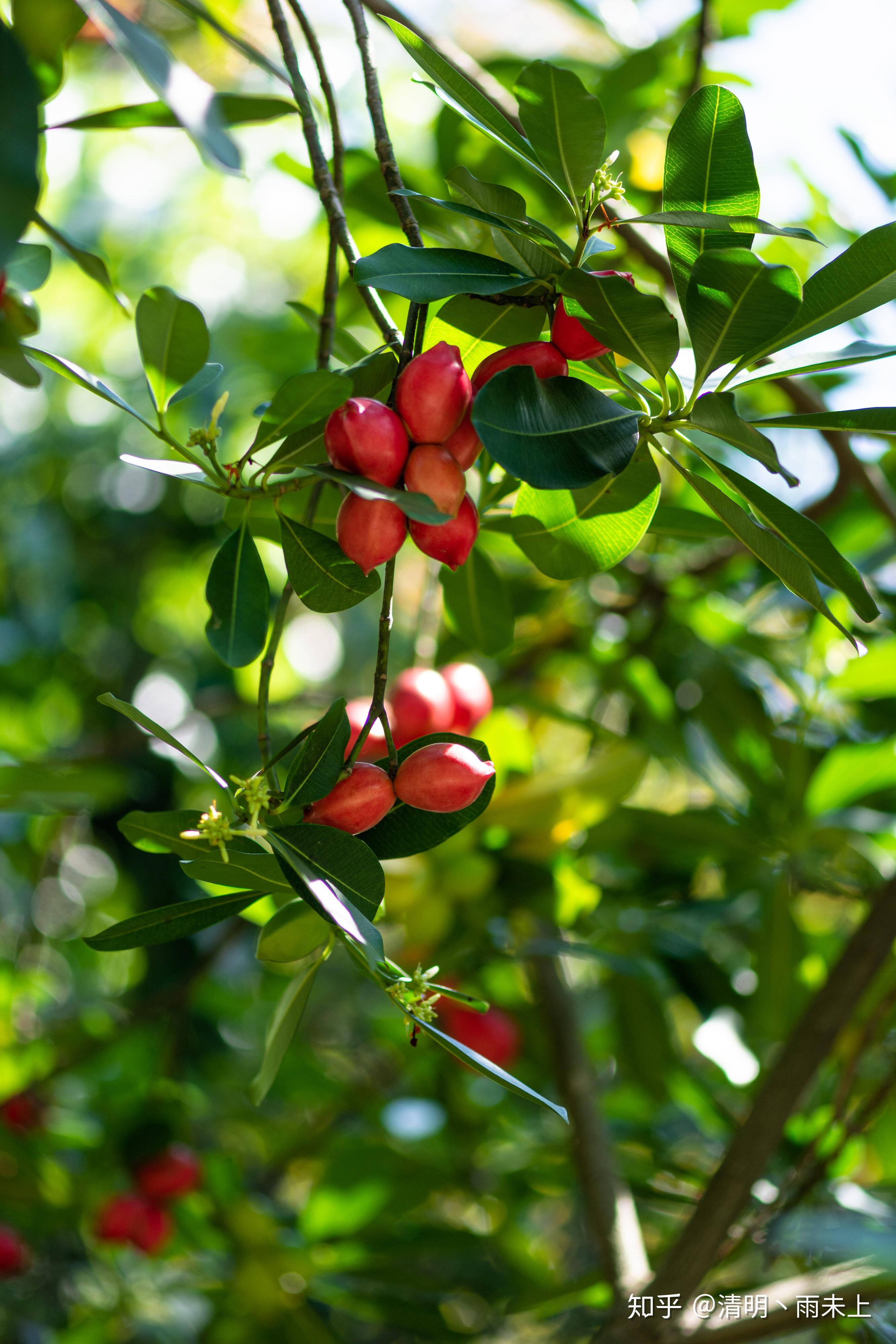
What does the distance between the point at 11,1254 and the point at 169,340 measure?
51.5 inches

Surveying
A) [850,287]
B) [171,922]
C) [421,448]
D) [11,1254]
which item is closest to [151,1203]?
[11,1254]

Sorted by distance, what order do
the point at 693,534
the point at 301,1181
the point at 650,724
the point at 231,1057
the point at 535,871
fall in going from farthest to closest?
the point at 301,1181, the point at 231,1057, the point at 650,724, the point at 535,871, the point at 693,534

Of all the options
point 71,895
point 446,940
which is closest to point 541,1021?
point 446,940

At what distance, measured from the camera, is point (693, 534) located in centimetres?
67

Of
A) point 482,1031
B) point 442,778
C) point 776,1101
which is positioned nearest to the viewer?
point 442,778

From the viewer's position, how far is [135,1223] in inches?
48.9

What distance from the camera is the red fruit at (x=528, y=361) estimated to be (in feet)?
1.48

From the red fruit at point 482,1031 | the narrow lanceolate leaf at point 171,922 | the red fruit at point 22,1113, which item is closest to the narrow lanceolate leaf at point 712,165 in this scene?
the narrow lanceolate leaf at point 171,922

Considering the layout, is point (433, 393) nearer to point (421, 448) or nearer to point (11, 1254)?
point (421, 448)

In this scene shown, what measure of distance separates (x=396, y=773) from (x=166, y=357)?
27 cm

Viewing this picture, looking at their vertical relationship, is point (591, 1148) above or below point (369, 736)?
below

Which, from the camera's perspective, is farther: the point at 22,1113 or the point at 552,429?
the point at 22,1113

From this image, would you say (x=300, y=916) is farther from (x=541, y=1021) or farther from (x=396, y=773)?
(x=541, y=1021)

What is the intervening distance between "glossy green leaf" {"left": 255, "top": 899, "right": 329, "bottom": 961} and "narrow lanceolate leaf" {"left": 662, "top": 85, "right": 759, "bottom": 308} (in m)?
0.34
